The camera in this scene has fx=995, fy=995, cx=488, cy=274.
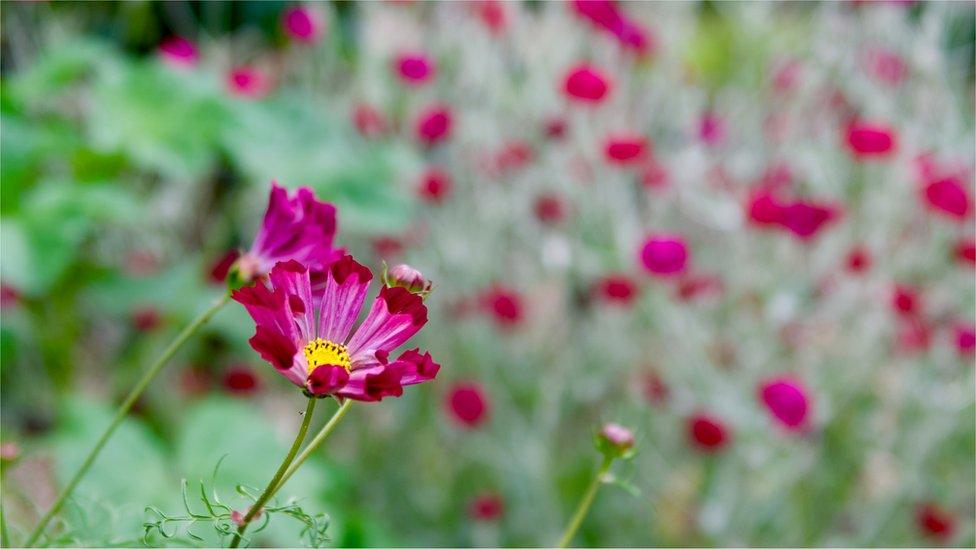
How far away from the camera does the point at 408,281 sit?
34cm

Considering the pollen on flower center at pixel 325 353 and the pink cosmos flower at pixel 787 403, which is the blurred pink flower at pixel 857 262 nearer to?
the pink cosmos flower at pixel 787 403

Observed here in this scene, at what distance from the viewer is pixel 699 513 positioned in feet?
3.67

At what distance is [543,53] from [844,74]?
0.43 metres

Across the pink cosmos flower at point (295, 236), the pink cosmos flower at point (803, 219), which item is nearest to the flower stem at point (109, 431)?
the pink cosmos flower at point (295, 236)

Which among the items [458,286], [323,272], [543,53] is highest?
[543,53]

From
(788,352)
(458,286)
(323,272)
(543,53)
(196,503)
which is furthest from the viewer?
(543,53)

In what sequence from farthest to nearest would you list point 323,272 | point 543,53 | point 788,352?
point 543,53 → point 788,352 → point 323,272

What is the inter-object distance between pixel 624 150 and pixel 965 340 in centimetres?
42

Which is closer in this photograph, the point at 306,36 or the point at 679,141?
the point at 306,36

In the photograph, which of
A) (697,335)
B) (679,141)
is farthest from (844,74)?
(697,335)

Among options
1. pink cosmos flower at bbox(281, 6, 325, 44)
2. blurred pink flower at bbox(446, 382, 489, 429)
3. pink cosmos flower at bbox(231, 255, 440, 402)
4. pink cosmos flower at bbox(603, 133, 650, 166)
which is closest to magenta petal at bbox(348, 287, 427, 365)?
pink cosmos flower at bbox(231, 255, 440, 402)

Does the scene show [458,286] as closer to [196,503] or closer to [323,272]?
[196,503]

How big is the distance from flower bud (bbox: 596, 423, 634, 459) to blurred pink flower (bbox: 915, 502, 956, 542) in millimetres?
798

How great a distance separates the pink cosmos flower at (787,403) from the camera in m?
0.92
